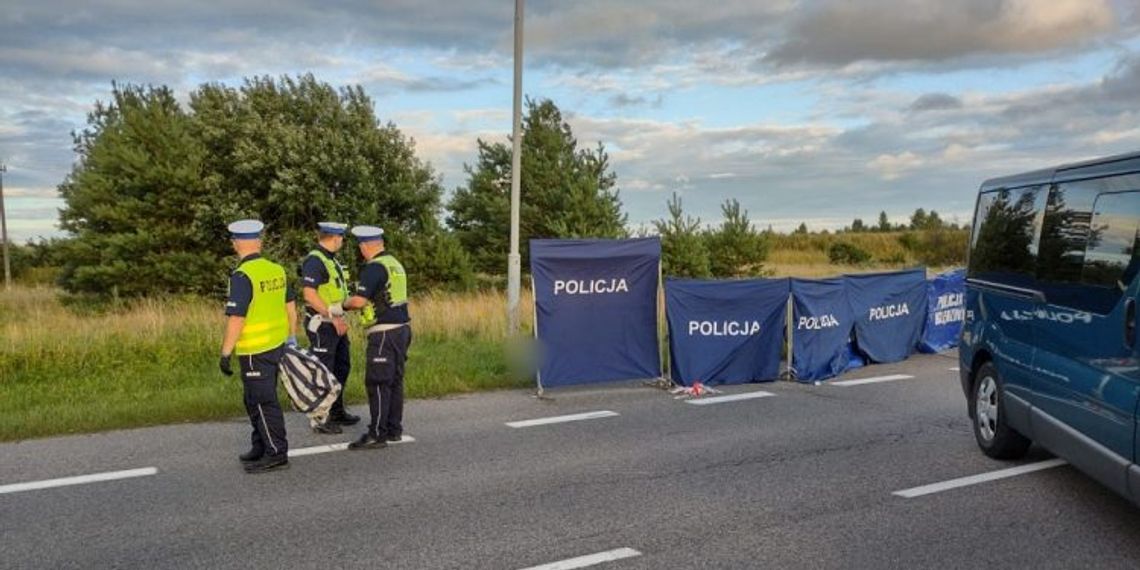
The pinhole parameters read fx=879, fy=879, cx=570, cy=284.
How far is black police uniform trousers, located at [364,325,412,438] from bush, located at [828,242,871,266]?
4757 cm

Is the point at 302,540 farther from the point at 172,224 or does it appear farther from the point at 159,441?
the point at 172,224

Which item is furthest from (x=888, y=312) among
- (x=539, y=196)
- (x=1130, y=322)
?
(x=539, y=196)

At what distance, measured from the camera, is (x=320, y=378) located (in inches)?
283

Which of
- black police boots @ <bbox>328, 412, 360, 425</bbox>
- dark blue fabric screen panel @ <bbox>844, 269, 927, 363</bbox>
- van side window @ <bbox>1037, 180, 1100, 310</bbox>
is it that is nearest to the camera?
van side window @ <bbox>1037, 180, 1100, 310</bbox>

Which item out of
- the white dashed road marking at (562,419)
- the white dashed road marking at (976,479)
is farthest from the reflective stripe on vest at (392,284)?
the white dashed road marking at (976,479)

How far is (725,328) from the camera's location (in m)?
10.8

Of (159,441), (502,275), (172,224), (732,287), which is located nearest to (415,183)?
(502,275)

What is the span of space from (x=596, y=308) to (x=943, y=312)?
6759 mm

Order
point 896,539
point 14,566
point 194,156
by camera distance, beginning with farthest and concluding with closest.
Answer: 1. point 194,156
2. point 896,539
3. point 14,566

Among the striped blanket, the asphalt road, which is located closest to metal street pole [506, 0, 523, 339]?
the asphalt road

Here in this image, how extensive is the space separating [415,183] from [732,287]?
1807 centimetres

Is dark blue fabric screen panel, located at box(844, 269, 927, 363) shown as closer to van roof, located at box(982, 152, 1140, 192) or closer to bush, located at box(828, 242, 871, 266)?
van roof, located at box(982, 152, 1140, 192)

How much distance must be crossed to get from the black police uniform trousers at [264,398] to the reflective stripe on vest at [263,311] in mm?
76

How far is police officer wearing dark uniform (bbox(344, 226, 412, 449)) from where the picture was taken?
725 cm
